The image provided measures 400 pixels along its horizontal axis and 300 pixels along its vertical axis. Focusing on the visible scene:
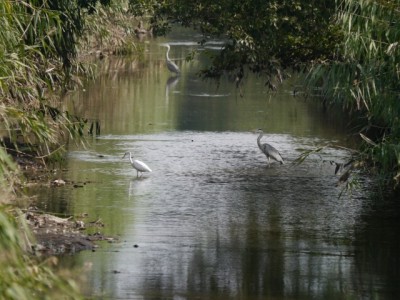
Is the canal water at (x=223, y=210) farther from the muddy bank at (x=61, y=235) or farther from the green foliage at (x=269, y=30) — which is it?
the green foliage at (x=269, y=30)

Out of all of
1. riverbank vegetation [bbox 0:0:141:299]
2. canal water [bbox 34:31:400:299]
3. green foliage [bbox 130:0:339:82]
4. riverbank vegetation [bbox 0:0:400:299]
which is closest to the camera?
riverbank vegetation [bbox 0:0:141:299]

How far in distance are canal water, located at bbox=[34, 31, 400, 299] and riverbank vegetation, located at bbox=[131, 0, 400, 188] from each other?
114cm

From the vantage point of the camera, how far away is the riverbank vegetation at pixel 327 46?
12234mm

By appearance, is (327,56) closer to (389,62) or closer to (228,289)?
(389,62)

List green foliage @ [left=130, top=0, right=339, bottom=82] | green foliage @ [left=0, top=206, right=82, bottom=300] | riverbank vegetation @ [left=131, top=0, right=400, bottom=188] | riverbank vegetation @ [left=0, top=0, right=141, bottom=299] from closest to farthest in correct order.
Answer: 1. green foliage @ [left=0, top=206, right=82, bottom=300]
2. riverbank vegetation @ [left=0, top=0, right=141, bottom=299]
3. riverbank vegetation @ [left=131, top=0, right=400, bottom=188]
4. green foliage @ [left=130, top=0, right=339, bottom=82]

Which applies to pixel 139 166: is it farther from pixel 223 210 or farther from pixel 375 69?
pixel 375 69

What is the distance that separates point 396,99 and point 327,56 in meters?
4.28

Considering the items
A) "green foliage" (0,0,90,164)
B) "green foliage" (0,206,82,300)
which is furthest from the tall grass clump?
"green foliage" (0,206,82,300)

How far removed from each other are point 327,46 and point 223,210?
2973mm

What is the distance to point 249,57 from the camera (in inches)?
624

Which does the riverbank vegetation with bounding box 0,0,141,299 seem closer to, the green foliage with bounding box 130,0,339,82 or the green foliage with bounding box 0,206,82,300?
the green foliage with bounding box 0,206,82,300

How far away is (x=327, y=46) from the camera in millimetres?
16188

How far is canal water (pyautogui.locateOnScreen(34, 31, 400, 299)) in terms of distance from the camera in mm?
12367

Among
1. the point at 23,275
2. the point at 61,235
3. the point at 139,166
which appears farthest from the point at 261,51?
the point at 23,275
